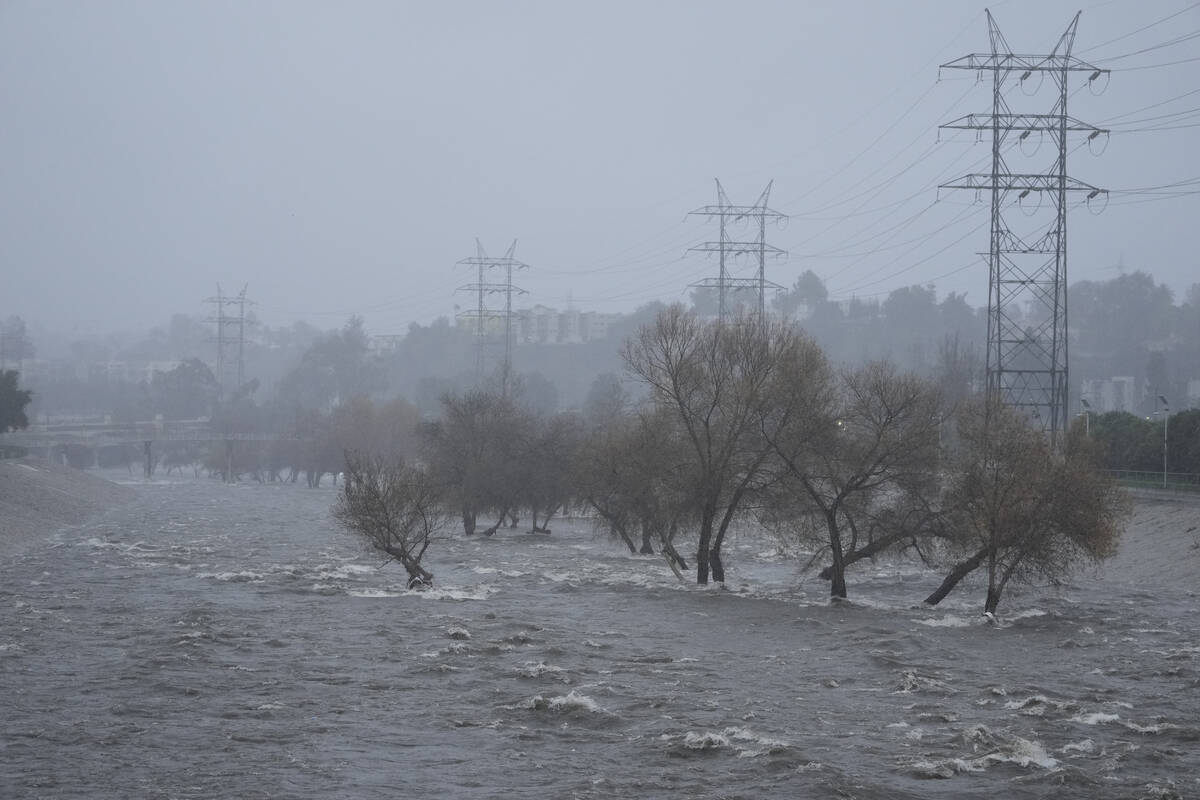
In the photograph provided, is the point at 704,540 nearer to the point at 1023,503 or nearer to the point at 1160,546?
the point at 1023,503

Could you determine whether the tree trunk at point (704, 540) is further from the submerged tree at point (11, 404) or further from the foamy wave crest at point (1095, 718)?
the submerged tree at point (11, 404)

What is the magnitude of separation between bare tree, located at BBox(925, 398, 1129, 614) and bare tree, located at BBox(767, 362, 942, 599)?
1630mm

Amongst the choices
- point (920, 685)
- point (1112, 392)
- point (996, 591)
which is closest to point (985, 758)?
point (920, 685)

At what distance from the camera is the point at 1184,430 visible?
76.4 metres

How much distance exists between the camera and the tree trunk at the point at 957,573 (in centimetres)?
4594

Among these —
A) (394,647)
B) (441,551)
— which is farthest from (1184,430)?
(394,647)

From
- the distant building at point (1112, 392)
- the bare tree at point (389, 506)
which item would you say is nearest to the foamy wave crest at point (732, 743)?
the bare tree at point (389, 506)

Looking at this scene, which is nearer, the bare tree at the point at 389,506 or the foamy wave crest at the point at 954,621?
the foamy wave crest at the point at 954,621

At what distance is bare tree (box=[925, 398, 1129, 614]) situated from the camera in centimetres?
4300

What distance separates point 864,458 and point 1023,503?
22.3 feet

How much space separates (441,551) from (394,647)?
32786 mm

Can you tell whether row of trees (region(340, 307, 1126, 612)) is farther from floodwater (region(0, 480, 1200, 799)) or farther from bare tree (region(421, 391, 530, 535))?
bare tree (region(421, 391, 530, 535))

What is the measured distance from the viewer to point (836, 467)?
1938 inches

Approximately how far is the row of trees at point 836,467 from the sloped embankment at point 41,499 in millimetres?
31271
